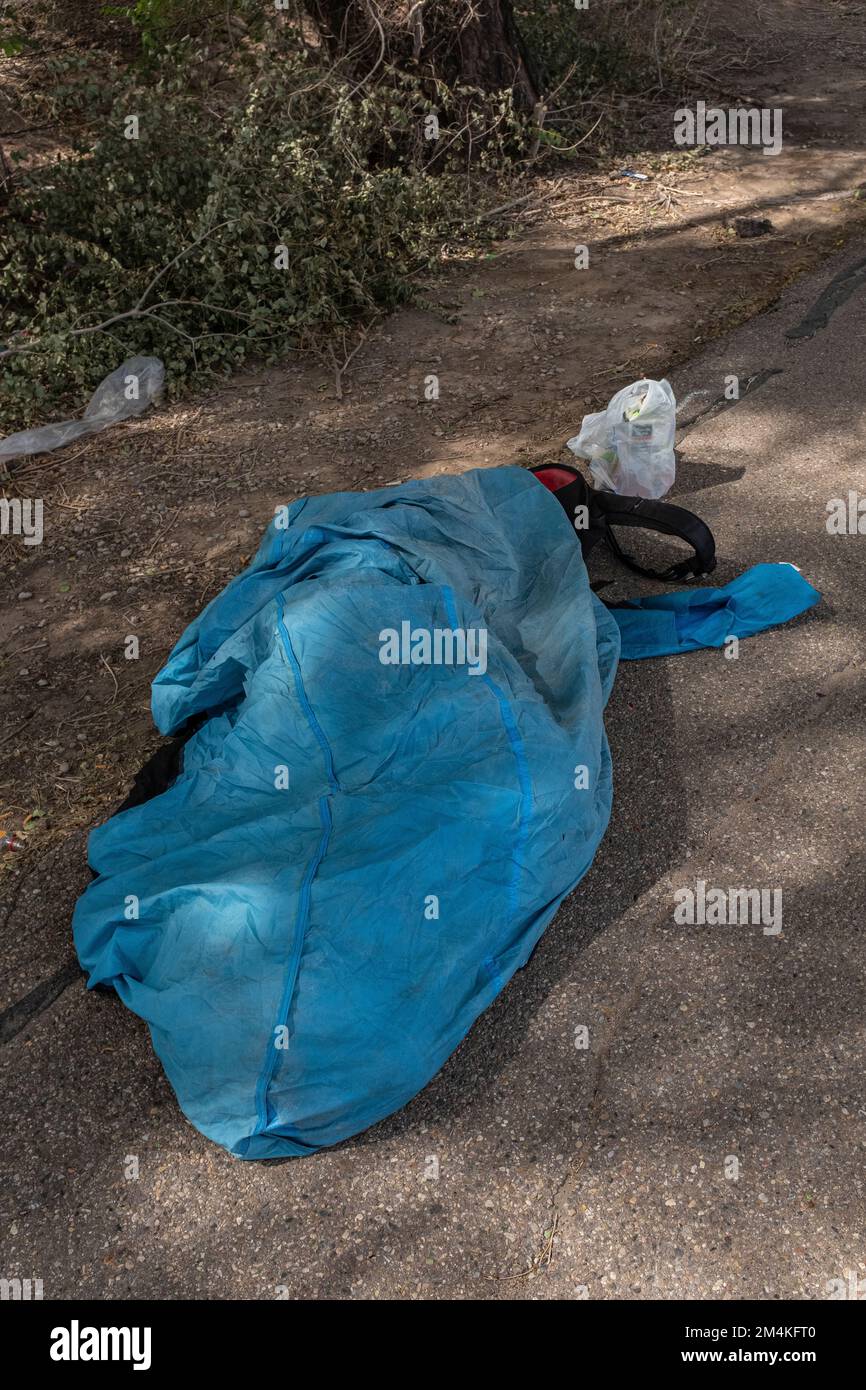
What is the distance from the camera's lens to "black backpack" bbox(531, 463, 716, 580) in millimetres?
3625

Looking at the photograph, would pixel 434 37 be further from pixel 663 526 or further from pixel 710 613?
pixel 710 613

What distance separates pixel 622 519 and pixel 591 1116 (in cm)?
210

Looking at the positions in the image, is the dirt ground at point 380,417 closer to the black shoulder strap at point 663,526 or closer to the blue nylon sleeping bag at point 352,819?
the blue nylon sleeping bag at point 352,819

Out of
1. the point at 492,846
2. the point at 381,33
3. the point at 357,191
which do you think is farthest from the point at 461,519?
the point at 381,33

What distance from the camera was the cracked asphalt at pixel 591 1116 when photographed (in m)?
2.06

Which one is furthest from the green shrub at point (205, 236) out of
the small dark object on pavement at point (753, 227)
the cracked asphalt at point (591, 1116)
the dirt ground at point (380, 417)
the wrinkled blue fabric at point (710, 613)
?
the cracked asphalt at point (591, 1116)

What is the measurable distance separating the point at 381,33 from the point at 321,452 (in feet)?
10.00

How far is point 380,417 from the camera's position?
469 centimetres

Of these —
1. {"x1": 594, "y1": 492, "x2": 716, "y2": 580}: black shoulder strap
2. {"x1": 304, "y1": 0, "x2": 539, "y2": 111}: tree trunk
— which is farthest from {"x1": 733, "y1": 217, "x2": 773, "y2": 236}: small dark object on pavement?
{"x1": 594, "y1": 492, "x2": 716, "y2": 580}: black shoulder strap

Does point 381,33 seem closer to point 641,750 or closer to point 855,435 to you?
point 855,435

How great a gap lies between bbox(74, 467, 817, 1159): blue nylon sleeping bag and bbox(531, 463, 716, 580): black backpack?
1.57 feet

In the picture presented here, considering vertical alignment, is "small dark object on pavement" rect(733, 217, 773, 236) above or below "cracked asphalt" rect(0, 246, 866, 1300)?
above

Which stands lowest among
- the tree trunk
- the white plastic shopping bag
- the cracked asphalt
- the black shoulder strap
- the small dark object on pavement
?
the cracked asphalt

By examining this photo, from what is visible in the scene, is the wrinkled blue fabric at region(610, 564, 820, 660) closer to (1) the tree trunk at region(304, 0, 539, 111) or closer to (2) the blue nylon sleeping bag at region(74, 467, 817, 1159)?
(2) the blue nylon sleeping bag at region(74, 467, 817, 1159)
